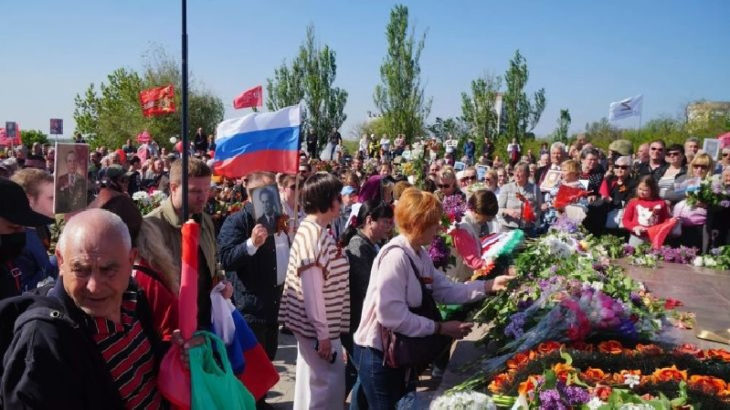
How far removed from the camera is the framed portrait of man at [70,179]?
4.52 metres

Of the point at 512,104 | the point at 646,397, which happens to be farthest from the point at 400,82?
the point at 646,397

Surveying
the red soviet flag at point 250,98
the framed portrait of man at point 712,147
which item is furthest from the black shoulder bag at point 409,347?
the framed portrait of man at point 712,147

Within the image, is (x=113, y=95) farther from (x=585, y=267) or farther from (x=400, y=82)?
(x=585, y=267)

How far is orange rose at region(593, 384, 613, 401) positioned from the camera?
2.43 meters

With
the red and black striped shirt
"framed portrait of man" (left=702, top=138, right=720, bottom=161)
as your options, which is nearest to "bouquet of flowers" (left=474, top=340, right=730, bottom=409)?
the red and black striped shirt

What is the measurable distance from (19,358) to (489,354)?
2.72 m

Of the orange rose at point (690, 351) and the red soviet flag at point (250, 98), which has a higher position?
the red soviet flag at point (250, 98)

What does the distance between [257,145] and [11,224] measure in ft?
7.60

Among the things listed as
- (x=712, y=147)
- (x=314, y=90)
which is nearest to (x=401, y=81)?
(x=314, y=90)

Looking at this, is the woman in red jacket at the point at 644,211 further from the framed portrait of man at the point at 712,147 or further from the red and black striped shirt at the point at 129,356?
the red and black striped shirt at the point at 129,356

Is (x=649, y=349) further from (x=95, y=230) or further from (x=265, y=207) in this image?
(x=95, y=230)

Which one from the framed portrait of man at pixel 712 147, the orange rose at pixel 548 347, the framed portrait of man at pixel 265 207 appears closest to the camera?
the orange rose at pixel 548 347

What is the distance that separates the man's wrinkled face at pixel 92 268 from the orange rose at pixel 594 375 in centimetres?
206

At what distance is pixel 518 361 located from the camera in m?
3.06
